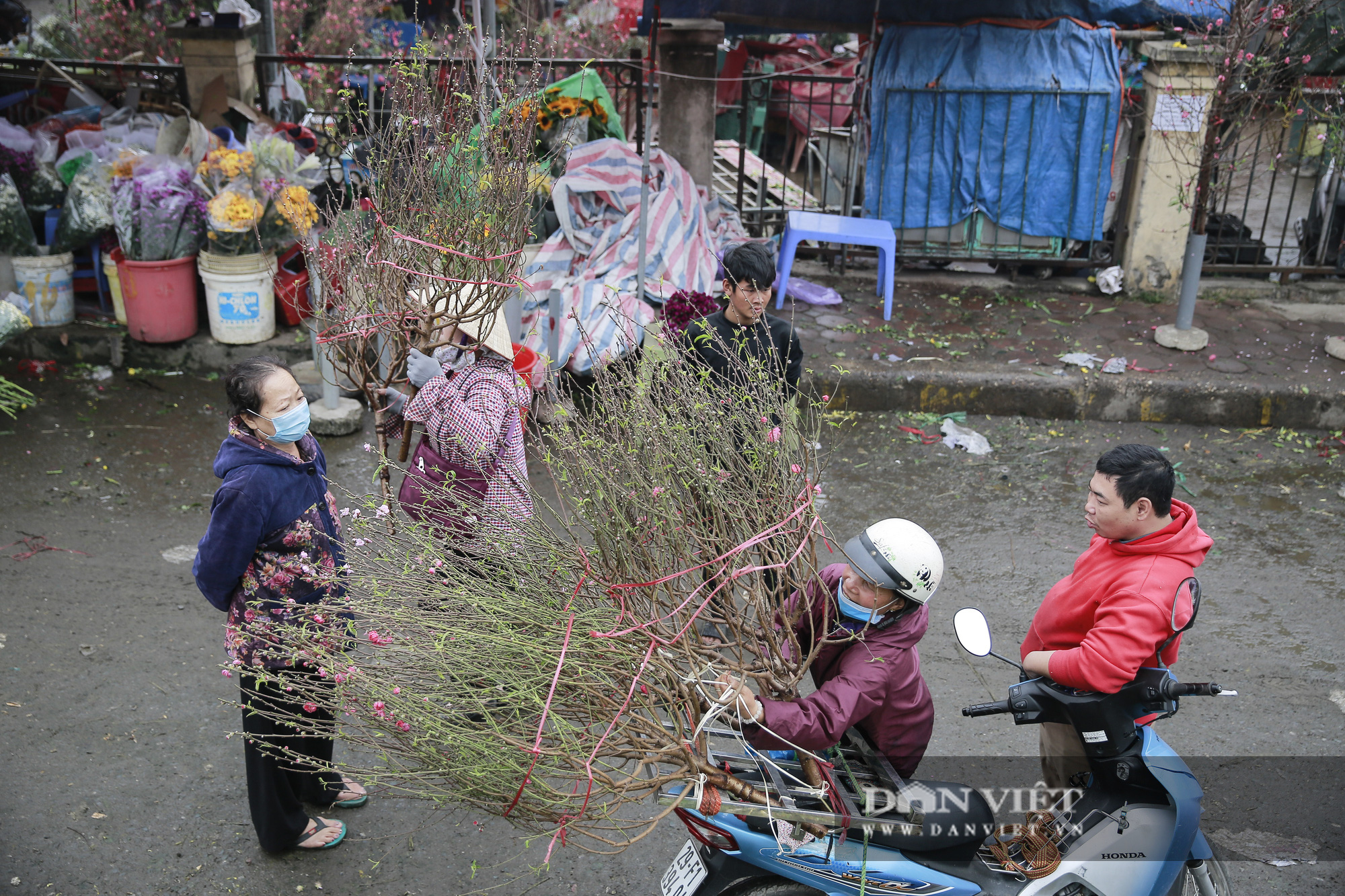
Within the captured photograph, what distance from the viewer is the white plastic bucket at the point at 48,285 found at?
6.33 meters

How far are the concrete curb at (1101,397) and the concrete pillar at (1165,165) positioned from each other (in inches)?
62.3

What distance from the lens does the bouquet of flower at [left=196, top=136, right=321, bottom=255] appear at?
5.97m

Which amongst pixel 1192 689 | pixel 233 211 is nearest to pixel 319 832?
Answer: pixel 1192 689

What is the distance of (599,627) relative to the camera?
2184 mm

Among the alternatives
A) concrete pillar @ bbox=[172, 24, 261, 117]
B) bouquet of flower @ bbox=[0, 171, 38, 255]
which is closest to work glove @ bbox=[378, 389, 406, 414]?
bouquet of flower @ bbox=[0, 171, 38, 255]

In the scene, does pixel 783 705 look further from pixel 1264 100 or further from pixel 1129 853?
pixel 1264 100

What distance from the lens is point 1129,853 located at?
105 inches

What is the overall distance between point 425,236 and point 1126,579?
248cm

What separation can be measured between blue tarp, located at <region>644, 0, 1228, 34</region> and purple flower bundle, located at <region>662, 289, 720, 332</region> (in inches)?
148

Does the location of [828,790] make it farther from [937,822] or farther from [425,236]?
[425,236]

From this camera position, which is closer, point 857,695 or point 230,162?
point 857,695

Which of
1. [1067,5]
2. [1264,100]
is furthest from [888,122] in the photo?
[1264,100]

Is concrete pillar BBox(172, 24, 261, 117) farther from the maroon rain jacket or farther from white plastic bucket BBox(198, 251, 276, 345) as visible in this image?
the maroon rain jacket

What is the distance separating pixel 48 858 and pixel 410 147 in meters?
2.80
